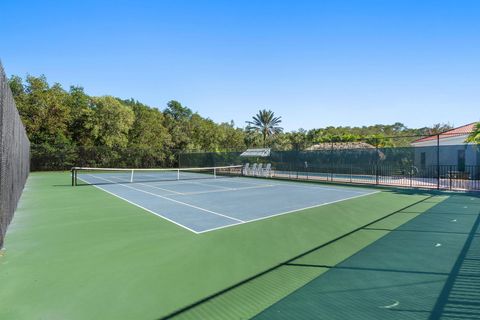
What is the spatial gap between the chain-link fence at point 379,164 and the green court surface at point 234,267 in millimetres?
12003

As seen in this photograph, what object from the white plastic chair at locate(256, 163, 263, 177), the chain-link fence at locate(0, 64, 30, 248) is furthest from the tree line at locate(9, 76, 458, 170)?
the chain-link fence at locate(0, 64, 30, 248)

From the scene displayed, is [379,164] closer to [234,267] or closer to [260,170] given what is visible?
[260,170]

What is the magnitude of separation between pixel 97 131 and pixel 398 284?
37008mm

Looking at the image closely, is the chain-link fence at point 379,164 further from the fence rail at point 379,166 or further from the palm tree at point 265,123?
the palm tree at point 265,123

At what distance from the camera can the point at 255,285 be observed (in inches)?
167

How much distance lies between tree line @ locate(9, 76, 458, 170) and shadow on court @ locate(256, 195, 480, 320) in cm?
2222

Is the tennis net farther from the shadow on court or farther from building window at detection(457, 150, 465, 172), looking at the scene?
building window at detection(457, 150, 465, 172)

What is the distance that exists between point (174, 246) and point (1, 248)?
10.4ft

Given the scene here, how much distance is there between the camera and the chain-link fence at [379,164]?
20.0 metres

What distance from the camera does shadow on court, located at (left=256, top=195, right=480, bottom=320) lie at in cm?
350

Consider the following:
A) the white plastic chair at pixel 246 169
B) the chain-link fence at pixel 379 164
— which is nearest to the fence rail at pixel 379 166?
the chain-link fence at pixel 379 164

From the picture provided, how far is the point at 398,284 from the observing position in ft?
13.8

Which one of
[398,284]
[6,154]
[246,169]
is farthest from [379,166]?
[6,154]

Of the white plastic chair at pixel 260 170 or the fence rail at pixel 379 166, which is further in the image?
the white plastic chair at pixel 260 170
